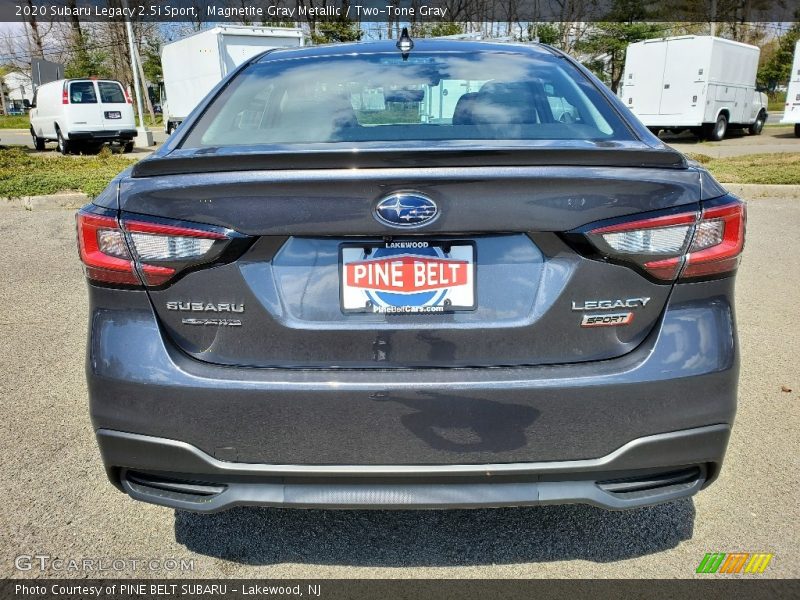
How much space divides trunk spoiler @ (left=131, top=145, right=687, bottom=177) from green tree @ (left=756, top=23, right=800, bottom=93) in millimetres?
53759

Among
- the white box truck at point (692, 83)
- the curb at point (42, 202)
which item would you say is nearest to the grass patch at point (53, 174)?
the curb at point (42, 202)

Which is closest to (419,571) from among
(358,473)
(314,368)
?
(358,473)

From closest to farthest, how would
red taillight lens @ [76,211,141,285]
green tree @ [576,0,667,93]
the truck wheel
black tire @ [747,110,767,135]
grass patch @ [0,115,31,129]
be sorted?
red taillight lens @ [76,211,141,285]
the truck wheel
black tire @ [747,110,767,135]
grass patch @ [0,115,31,129]
green tree @ [576,0,667,93]

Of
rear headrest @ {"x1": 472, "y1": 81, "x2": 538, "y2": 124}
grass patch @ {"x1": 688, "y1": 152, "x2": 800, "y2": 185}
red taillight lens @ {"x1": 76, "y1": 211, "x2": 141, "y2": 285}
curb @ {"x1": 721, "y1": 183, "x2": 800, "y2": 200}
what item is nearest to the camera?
red taillight lens @ {"x1": 76, "y1": 211, "x2": 141, "y2": 285}

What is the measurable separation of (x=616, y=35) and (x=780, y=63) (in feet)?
54.2

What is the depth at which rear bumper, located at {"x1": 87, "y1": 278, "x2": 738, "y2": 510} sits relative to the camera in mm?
1710

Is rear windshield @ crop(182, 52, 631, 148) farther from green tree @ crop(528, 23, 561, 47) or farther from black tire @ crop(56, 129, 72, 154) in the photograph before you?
green tree @ crop(528, 23, 561, 47)

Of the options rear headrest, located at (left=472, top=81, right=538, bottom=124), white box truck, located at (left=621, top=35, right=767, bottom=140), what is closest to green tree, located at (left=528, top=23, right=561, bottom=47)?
white box truck, located at (left=621, top=35, right=767, bottom=140)

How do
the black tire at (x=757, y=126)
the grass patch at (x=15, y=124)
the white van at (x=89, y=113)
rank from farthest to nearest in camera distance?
1. the grass patch at (x=15, y=124)
2. the black tire at (x=757, y=126)
3. the white van at (x=89, y=113)

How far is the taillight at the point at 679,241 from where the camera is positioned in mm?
1675

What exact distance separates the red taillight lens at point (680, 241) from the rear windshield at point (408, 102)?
1.62 ft

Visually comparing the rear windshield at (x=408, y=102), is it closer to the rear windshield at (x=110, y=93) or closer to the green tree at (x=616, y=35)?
the rear windshield at (x=110, y=93)

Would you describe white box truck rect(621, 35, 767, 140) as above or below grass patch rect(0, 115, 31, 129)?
above

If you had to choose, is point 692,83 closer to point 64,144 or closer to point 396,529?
point 64,144
